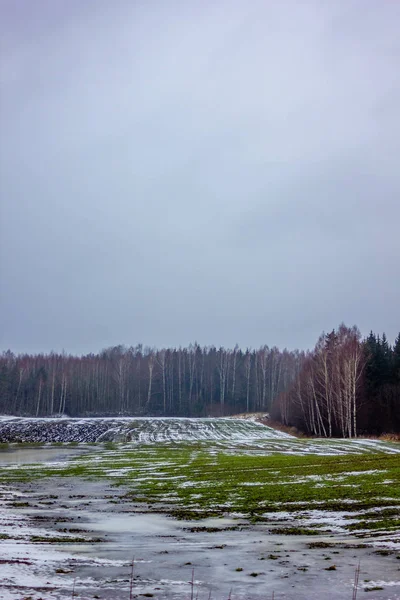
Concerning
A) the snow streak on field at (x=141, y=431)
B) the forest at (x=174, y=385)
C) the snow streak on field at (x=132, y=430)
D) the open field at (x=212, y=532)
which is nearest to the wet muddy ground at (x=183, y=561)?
the open field at (x=212, y=532)

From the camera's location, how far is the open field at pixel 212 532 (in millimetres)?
11836

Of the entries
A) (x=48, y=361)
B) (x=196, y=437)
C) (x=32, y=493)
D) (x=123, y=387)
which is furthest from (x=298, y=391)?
(x=48, y=361)

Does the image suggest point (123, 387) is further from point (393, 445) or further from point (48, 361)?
point (393, 445)

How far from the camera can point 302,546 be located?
50.5 feet

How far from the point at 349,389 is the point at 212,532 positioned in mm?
61060

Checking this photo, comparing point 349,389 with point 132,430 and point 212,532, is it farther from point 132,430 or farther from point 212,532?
point 212,532

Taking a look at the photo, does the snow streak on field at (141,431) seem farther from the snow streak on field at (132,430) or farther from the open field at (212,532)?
the open field at (212,532)

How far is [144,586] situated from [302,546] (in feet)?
18.1

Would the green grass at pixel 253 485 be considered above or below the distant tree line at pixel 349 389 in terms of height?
below

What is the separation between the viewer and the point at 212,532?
17.9 meters

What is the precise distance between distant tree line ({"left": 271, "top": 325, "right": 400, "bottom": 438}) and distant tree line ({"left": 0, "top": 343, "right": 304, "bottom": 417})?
43.0 meters

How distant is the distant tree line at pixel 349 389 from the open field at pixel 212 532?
4575 cm

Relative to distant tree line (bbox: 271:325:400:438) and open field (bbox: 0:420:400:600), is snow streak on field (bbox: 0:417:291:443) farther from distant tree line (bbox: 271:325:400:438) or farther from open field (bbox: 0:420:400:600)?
open field (bbox: 0:420:400:600)

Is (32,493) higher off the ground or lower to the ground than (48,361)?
lower
